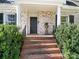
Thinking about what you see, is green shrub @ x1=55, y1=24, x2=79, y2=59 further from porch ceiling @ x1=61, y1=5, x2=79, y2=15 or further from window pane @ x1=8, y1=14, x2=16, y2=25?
window pane @ x1=8, y1=14, x2=16, y2=25

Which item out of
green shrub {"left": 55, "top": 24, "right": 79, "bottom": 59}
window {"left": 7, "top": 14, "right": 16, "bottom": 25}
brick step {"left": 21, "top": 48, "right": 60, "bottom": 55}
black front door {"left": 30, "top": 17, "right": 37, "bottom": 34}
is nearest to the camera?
green shrub {"left": 55, "top": 24, "right": 79, "bottom": 59}

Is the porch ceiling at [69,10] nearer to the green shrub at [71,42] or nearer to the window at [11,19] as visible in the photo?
the window at [11,19]

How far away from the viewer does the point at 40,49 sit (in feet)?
50.1

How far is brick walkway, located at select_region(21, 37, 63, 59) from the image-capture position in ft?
46.3

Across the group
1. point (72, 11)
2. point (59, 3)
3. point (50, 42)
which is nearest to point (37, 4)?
point (59, 3)

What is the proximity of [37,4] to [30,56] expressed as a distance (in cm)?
542

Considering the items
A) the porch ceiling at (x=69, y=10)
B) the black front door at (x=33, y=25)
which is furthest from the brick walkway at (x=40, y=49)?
the porch ceiling at (x=69, y=10)

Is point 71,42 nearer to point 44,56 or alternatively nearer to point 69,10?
point 44,56

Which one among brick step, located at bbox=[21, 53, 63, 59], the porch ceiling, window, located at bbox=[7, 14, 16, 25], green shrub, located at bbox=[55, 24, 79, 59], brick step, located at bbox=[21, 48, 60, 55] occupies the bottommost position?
brick step, located at bbox=[21, 53, 63, 59]

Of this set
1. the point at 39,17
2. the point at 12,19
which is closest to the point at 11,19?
the point at 12,19

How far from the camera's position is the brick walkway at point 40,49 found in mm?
14117

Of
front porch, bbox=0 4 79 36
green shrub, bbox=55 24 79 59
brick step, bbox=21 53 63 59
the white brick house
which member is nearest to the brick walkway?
brick step, bbox=21 53 63 59

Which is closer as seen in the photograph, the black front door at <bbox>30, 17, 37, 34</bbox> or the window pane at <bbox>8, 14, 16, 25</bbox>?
the window pane at <bbox>8, 14, 16, 25</bbox>

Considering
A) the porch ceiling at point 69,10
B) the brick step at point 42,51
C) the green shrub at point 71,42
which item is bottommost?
the brick step at point 42,51
